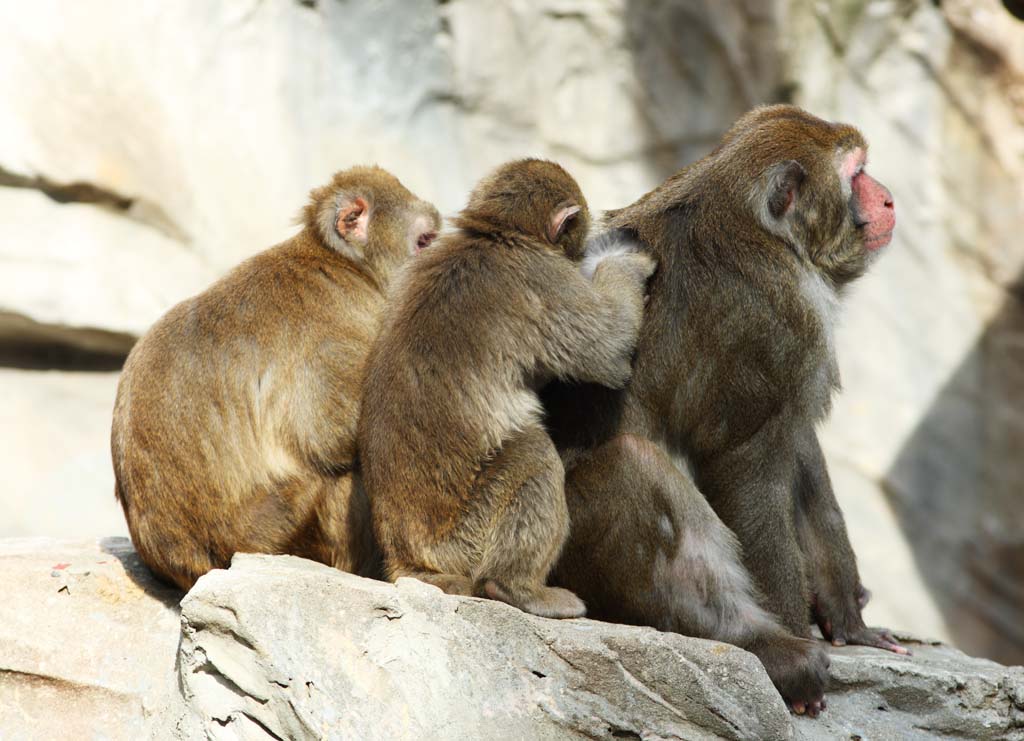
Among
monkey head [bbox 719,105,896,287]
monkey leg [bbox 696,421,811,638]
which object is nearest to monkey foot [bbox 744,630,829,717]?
monkey leg [bbox 696,421,811,638]

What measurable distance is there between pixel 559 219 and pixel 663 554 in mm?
1343

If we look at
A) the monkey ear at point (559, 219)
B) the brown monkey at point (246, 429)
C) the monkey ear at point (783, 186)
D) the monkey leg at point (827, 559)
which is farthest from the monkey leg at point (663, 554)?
the monkey ear at point (783, 186)

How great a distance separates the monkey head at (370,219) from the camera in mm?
5445

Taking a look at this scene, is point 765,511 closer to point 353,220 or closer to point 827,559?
point 827,559

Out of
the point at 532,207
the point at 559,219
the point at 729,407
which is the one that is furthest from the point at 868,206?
the point at 532,207

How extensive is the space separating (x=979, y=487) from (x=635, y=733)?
859cm

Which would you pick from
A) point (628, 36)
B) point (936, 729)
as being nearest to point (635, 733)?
point (936, 729)

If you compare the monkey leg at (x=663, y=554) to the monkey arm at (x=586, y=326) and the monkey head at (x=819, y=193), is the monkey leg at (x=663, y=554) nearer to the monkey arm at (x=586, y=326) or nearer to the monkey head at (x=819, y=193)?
the monkey arm at (x=586, y=326)

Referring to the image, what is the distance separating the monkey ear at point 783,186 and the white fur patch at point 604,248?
57cm

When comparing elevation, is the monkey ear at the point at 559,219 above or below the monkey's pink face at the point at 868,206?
below

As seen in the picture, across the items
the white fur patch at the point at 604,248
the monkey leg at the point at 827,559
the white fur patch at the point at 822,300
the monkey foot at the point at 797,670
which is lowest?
the monkey foot at the point at 797,670

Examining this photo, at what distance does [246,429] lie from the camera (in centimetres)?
488

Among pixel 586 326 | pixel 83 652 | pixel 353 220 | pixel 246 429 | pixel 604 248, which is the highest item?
pixel 604 248

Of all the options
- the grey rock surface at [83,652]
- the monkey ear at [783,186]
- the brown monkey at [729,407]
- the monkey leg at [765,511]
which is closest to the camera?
the grey rock surface at [83,652]
